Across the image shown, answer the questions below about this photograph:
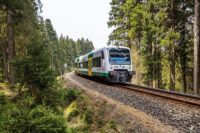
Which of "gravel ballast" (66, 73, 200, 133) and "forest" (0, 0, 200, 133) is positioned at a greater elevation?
"forest" (0, 0, 200, 133)

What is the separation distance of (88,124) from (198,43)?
363 inches

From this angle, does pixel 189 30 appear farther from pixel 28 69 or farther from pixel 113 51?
pixel 28 69

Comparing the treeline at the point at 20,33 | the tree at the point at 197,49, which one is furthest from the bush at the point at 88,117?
the tree at the point at 197,49

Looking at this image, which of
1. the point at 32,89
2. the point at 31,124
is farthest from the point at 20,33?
the point at 31,124

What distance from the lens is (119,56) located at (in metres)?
21.2

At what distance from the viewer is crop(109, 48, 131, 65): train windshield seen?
20.8m

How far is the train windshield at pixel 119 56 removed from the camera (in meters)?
20.8

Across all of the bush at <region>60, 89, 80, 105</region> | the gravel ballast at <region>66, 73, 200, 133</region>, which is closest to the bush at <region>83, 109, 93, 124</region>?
the gravel ballast at <region>66, 73, 200, 133</region>

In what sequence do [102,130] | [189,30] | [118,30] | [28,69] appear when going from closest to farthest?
[102,130] < [28,69] < [189,30] < [118,30]

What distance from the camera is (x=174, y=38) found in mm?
20672

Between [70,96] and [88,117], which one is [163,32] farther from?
[88,117]

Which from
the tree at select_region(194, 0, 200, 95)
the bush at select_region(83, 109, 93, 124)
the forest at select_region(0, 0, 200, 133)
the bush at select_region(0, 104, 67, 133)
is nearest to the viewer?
the bush at select_region(0, 104, 67, 133)

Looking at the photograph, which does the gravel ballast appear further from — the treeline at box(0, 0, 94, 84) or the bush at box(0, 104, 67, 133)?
the treeline at box(0, 0, 94, 84)

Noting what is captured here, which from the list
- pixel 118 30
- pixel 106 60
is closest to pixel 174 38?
pixel 106 60
